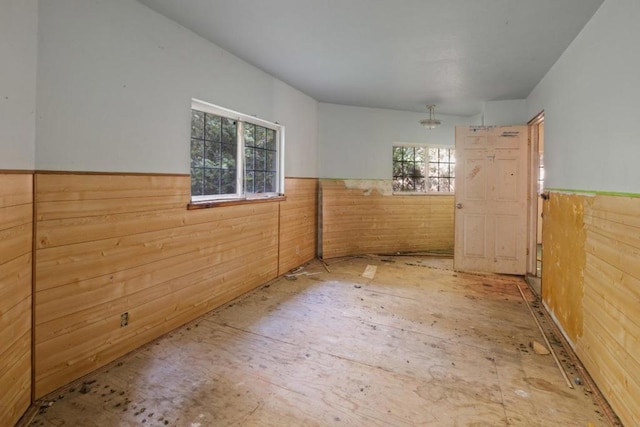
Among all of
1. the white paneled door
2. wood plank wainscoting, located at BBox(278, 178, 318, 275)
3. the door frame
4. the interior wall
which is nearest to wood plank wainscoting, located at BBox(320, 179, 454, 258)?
wood plank wainscoting, located at BBox(278, 178, 318, 275)

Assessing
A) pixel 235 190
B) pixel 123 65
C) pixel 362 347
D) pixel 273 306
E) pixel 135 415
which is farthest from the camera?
pixel 235 190

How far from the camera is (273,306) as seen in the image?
346 centimetres

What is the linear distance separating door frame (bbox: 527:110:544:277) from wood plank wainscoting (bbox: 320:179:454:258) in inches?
71.5

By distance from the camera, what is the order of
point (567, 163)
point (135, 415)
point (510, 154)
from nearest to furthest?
point (135, 415) → point (567, 163) → point (510, 154)

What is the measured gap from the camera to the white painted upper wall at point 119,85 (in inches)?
78.2

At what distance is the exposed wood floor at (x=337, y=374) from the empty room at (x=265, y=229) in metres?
0.02

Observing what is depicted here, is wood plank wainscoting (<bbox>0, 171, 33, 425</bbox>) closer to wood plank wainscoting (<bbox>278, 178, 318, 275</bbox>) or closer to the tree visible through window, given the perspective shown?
the tree visible through window

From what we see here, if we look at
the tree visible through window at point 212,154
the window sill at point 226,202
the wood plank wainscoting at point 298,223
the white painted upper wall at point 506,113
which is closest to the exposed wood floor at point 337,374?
the window sill at point 226,202

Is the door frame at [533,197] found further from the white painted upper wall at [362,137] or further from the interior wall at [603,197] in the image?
the white painted upper wall at [362,137]

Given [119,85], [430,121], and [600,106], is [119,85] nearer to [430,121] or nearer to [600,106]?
[600,106]

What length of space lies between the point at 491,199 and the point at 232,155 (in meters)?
3.73

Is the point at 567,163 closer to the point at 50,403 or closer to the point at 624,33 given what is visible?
the point at 624,33

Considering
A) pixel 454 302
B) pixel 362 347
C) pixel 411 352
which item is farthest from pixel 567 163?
pixel 362 347

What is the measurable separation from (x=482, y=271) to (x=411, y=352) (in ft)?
9.54
